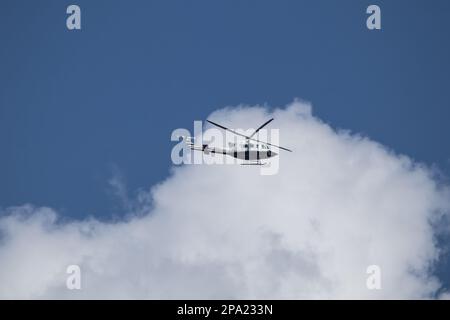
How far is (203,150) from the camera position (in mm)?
107312
